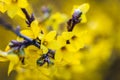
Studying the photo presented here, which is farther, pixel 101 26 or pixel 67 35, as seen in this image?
pixel 101 26

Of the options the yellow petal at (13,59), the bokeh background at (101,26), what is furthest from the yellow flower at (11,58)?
the bokeh background at (101,26)

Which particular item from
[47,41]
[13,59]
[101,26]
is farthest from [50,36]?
[101,26]

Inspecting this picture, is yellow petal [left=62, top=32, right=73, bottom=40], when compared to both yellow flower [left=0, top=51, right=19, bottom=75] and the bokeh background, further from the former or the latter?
the bokeh background

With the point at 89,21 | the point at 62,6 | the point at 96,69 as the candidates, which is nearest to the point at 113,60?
the point at 96,69

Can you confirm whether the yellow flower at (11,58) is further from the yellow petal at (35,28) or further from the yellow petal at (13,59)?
the yellow petal at (35,28)

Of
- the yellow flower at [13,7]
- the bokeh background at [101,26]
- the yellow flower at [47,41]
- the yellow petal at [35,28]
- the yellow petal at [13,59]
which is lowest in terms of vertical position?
the yellow petal at [13,59]

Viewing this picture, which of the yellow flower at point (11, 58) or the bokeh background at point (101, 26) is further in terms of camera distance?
the bokeh background at point (101, 26)

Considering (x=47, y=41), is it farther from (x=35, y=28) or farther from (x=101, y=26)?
(x=101, y=26)

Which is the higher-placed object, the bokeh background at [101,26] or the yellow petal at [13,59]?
the bokeh background at [101,26]
